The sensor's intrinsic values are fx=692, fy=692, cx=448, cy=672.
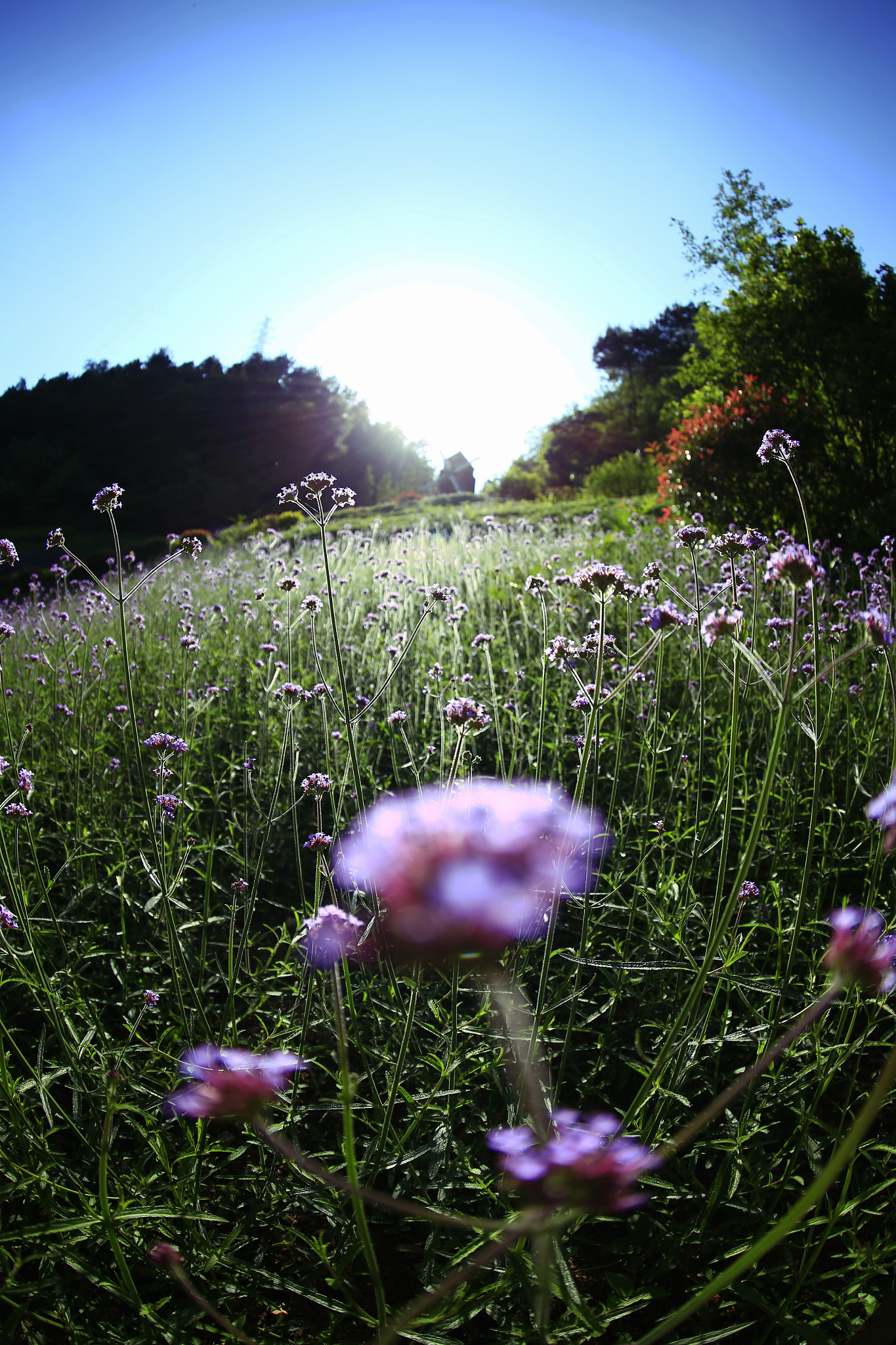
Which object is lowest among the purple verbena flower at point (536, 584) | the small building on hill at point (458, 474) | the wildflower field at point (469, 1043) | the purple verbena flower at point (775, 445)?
the wildflower field at point (469, 1043)

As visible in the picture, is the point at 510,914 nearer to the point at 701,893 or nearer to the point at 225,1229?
the point at 225,1229

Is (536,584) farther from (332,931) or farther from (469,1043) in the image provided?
(332,931)

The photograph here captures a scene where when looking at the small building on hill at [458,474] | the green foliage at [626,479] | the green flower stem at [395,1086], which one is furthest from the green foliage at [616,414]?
the green flower stem at [395,1086]

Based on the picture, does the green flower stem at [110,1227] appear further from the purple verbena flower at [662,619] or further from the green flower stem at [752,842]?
the purple verbena flower at [662,619]

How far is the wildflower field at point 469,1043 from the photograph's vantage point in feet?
2.27

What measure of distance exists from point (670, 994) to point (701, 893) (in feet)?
1.95

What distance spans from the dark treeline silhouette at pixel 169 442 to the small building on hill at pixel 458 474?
393 inches

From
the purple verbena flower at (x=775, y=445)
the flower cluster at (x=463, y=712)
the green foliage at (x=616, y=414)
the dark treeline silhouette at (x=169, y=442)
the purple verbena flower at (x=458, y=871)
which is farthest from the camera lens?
the green foliage at (x=616, y=414)

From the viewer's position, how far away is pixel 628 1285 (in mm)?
1269

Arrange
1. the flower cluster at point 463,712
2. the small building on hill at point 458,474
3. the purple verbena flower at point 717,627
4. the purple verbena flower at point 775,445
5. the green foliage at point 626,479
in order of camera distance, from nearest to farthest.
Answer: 1. the purple verbena flower at point 717,627
2. the flower cluster at point 463,712
3. the purple verbena flower at point 775,445
4. the green foliage at point 626,479
5. the small building on hill at point 458,474

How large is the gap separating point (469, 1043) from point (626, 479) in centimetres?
2247

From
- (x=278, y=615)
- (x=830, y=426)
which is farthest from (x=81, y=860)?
(x=830, y=426)

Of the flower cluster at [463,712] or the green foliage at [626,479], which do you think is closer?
the flower cluster at [463,712]

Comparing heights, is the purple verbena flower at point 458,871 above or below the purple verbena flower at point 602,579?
below
